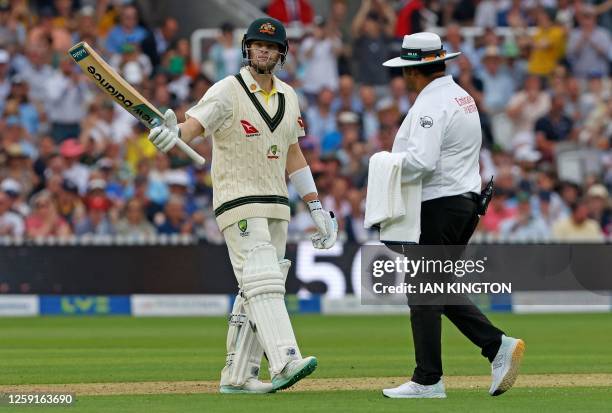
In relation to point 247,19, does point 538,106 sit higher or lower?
lower

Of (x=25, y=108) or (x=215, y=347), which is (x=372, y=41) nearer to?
(x=25, y=108)

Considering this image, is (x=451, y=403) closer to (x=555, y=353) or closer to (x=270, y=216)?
(x=270, y=216)

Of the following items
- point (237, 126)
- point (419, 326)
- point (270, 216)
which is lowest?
point (419, 326)

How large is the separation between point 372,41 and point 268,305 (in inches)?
514

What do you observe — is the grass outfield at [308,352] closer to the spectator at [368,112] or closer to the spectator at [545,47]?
the spectator at [368,112]

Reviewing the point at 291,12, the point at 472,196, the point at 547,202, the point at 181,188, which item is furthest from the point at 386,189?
the point at 291,12

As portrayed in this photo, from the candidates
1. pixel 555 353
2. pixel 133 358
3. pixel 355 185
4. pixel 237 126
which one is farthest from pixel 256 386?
pixel 355 185

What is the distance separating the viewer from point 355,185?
19.8 meters

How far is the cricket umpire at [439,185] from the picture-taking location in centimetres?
858

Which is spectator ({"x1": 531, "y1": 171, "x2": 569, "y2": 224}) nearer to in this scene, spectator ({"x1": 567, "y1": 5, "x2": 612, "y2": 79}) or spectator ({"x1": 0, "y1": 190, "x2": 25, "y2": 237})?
spectator ({"x1": 567, "y1": 5, "x2": 612, "y2": 79})

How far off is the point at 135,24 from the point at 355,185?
4.26m

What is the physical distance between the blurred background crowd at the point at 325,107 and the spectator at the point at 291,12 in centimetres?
3

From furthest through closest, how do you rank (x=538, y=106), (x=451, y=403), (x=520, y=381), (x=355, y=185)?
(x=538, y=106)
(x=355, y=185)
(x=520, y=381)
(x=451, y=403)

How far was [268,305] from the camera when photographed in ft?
29.1
